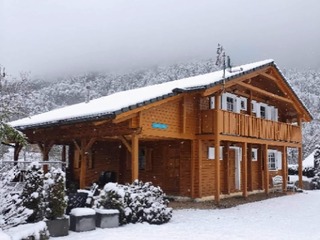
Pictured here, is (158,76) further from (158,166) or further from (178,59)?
(158,166)

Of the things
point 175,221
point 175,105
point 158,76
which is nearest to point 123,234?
point 175,221

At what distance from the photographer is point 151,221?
39.1 ft

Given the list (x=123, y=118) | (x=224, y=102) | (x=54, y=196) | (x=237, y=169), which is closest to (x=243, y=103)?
(x=224, y=102)

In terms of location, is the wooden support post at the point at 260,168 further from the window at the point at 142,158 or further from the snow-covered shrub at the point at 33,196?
the snow-covered shrub at the point at 33,196

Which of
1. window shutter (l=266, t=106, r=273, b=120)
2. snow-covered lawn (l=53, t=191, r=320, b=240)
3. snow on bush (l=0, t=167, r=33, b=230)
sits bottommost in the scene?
snow-covered lawn (l=53, t=191, r=320, b=240)

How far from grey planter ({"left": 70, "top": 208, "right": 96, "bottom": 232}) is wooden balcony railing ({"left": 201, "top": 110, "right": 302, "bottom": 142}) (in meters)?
Result: 7.58

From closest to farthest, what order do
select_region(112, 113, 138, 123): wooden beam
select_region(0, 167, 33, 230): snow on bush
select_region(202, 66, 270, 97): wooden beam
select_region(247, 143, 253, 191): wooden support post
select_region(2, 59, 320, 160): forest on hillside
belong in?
select_region(0, 167, 33, 230): snow on bush
select_region(112, 113, 138, 123): wooden beam
select_region(202, 66, 270, 97): wooden beam
select_region(247, 143, 253, 191): wooden support post
select_region(2, 59, 320, 160): forest on hillside

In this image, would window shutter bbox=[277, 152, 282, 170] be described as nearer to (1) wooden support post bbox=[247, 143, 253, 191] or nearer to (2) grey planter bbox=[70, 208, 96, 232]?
(1) wooden support post bbox=[247, 143, 253, 191]

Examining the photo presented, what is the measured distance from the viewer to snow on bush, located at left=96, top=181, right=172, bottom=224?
457 inches

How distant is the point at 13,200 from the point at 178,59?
363 ft

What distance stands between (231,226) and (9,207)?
5.91 m

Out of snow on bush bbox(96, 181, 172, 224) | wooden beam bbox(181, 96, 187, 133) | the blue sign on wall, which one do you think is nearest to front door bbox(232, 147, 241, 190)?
wooden beam bbox(181, 96, 187, 133)

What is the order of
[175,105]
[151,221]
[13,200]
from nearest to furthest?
[13,200] → [151,221] → [175,105]

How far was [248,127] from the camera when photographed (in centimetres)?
1880
